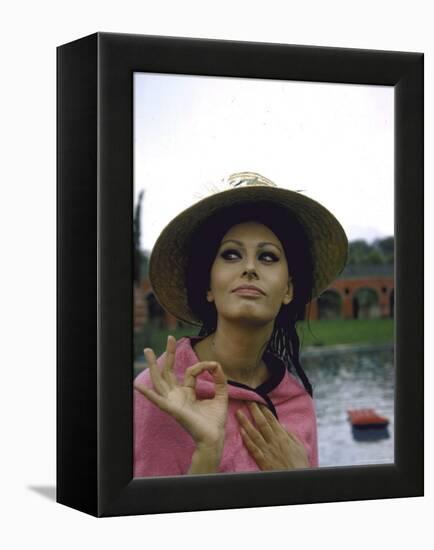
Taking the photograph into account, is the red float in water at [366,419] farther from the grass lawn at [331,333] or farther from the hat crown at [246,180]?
the hat crown at [246,180]

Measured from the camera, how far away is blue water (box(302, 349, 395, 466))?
387 inches

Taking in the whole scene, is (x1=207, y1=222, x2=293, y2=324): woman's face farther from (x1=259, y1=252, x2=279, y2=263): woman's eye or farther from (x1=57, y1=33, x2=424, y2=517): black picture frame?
(x1=57, y1=33, x2=424, y2=517): black picture frame

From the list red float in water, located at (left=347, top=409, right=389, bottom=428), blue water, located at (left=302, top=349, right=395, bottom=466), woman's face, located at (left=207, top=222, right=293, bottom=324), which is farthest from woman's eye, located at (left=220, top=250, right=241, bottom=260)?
red float in water, located at (left=347, top=409, right=389, bottom=428)

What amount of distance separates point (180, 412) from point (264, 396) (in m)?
0.50

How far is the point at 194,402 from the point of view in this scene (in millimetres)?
9453

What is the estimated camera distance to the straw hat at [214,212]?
943cm

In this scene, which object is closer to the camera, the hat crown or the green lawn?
the hat crown

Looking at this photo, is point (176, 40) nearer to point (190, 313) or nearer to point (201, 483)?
point (190, 313)

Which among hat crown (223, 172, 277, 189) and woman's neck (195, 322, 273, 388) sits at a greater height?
hat crown (223, 172, 277, 189)

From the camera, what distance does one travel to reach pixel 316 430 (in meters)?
9.81

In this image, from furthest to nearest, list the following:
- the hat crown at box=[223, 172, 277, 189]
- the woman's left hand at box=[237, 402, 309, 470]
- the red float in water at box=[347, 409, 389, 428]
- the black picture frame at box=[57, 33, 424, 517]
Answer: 1. the red float in water at box=[347, 409, 389, 428]
2. the woman's left hand at box=[237, 402, 309, 470]
3. the hat crown at box=[223, 172, 277, 189]
4. the black picture frame at box=[57, 33, 424, 517]

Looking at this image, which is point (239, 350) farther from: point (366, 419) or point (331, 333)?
point (366, 419)

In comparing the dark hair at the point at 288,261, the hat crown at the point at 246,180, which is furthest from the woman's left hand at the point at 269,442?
the hat crown at the point at 246,180

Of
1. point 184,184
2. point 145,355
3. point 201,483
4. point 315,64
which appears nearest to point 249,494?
point 201,483
